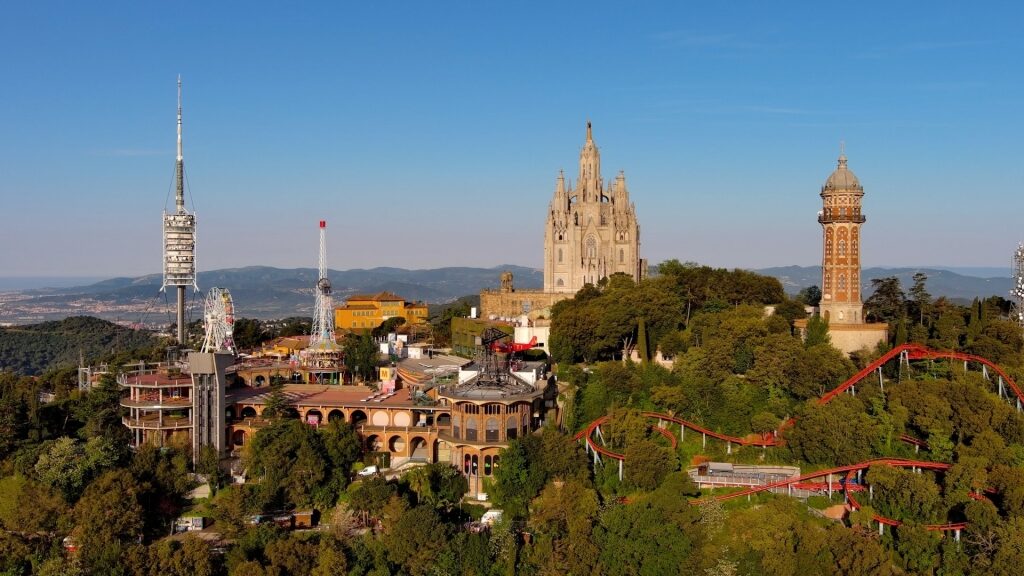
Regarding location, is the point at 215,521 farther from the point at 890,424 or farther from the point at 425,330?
the point at 425,330

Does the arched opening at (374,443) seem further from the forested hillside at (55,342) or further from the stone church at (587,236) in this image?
the forested hillside at (55,342)

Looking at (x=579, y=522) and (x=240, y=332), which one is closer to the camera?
(x=579, y=522)

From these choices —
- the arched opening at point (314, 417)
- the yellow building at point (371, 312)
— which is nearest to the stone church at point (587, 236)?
the yellow building at point (371, 312)

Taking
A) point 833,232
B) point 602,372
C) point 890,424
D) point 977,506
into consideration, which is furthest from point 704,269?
point 977,506

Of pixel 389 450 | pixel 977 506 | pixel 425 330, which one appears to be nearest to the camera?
pixel 977 506

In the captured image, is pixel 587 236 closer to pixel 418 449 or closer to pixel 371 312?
pixel 371 312

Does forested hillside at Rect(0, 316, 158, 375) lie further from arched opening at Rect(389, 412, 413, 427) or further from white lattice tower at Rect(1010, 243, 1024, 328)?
white lattice tower at Rect(1010, 243, 1024, 328)
